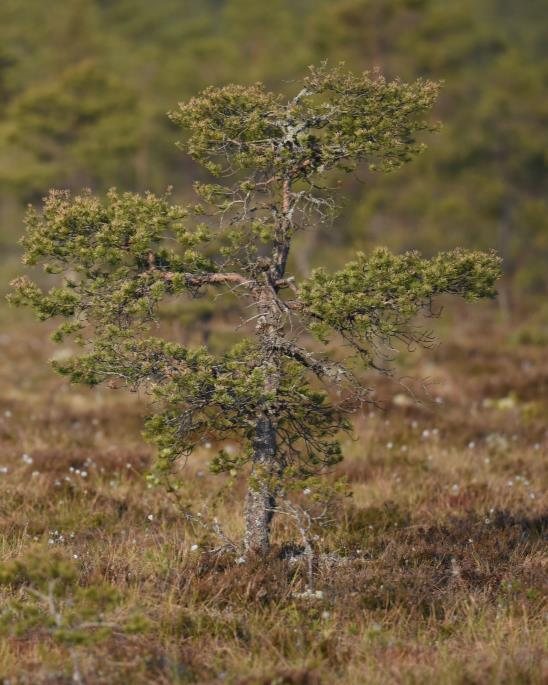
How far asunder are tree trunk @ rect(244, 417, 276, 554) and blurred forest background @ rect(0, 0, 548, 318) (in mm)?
15979

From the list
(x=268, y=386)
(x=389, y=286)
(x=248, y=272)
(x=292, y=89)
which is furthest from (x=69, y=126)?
(x=389, y=286)

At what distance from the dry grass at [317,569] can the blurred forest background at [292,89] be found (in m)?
13.1

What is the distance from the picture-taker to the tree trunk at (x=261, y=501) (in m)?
6.02

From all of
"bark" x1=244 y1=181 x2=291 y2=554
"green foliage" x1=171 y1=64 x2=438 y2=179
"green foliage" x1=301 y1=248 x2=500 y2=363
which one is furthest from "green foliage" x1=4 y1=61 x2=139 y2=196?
"green foliage" x1=301 y1=248 x2=500 y2=363

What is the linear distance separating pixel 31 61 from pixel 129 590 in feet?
131

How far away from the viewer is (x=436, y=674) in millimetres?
4559

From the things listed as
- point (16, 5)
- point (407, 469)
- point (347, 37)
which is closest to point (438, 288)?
point (407, 469)

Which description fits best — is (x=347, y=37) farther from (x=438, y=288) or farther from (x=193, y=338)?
(x=438, y=288)

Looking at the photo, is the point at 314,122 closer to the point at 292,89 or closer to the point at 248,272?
the point at 248,272

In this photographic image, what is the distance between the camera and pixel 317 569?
237 inches

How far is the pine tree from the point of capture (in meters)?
5.59

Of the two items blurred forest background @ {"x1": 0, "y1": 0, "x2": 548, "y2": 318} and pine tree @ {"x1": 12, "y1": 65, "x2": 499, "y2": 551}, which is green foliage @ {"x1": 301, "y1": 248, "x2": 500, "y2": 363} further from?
blurred forest background @ {"x1": 0, "y1": 0, "x2": 548, "y2": 318}

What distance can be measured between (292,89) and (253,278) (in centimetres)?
3208

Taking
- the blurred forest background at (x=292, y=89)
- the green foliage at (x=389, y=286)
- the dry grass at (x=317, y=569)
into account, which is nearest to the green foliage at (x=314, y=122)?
the green foliage at (x=389, y=286)
